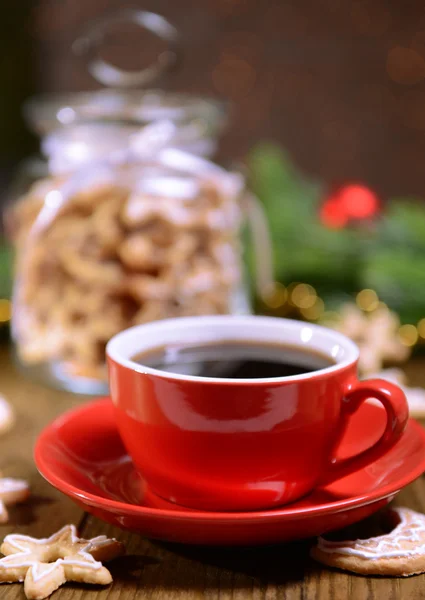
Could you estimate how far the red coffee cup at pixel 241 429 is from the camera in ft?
1.38

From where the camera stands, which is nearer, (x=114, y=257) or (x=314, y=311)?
(x=114, y=257)

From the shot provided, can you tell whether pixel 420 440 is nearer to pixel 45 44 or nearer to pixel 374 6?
pixel 374 6

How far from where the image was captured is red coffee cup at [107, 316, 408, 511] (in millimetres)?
420

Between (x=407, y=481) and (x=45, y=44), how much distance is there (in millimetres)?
1166

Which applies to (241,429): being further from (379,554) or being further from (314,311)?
(314,311)

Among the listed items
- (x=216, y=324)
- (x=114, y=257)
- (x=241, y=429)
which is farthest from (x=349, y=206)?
(x=241, y=429)

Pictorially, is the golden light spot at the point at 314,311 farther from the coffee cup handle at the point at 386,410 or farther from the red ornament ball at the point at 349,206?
the coffee cup handle at the point at 386,410

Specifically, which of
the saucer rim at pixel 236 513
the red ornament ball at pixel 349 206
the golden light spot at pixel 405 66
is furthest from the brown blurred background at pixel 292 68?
the saucer rim at pixel 236 513

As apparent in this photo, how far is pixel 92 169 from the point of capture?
76cm

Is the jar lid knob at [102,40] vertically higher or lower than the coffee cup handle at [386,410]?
higher

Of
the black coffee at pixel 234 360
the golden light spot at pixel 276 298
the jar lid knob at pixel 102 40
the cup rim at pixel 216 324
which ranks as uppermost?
the jar lid knob at pixel 102 40

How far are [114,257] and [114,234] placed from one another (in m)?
0.03

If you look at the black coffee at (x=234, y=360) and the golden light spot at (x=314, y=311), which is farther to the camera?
the golden light spot at (x=314, y=311)

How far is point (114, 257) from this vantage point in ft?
2.44
